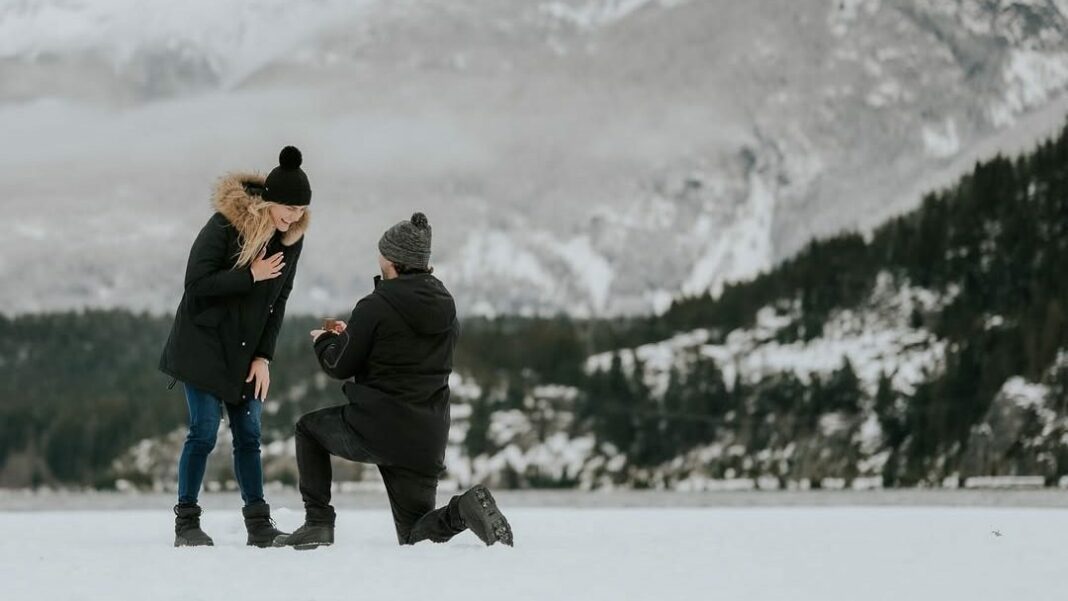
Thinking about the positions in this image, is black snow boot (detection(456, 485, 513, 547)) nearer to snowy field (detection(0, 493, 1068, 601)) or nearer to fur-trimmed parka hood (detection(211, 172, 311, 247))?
snowy field (detection(0, 493, 1068, 601))

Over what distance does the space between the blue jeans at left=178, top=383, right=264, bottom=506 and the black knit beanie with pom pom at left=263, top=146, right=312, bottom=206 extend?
1672 mm

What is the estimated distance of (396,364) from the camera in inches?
552

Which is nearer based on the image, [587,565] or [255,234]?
[587,565]

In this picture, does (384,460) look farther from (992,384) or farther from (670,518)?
(992,384)

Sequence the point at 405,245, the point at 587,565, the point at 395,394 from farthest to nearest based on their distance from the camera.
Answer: the point at 405,245 → the point at 395,394 → the point at 587,565

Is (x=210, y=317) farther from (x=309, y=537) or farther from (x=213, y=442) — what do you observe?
(x=309, y=537)

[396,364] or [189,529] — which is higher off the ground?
[396,364]

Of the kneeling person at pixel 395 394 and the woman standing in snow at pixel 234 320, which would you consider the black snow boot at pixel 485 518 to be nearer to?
the kneeling person at pixel 395 394

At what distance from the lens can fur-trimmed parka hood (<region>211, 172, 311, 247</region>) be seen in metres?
14.3

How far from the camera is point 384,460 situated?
14.0 metres

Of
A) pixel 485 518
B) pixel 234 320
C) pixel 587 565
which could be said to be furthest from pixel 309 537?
pixel 587 565

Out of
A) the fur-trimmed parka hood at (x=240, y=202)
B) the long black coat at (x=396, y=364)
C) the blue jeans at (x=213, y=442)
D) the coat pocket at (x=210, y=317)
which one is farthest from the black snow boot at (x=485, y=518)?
the fur-trimmed parka hood at (x=240, y=202)

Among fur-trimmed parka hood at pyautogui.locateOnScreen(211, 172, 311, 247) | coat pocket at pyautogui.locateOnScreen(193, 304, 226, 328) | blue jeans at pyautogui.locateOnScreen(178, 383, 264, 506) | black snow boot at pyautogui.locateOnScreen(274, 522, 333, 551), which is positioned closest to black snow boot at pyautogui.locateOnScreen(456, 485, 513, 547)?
black snow boot at pyautogui.locateOnScreen(274, 522, 333, 551)

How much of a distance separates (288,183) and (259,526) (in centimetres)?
280
